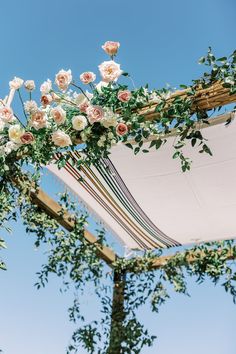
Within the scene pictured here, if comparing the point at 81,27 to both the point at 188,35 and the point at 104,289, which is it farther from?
the point at 104,289

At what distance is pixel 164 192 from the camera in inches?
180

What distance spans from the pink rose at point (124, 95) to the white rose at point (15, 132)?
68 cm

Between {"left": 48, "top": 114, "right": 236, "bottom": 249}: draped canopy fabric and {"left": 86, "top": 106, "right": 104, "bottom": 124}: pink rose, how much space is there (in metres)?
0.86

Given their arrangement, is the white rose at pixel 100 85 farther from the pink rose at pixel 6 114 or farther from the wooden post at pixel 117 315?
the wooden post at pixel 117 315

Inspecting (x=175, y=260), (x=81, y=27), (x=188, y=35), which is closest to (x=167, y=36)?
(x=188, y=35)

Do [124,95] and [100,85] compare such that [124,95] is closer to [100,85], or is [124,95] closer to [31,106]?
[100,85]

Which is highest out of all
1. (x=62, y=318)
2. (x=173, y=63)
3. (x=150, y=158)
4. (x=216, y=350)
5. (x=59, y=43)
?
(x=59, y=43)

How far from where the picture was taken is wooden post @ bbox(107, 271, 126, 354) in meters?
5.52

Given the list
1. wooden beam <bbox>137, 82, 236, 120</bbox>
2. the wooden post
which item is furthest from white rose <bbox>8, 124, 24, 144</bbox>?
the wooden post

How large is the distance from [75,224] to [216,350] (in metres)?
2.38

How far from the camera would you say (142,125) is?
8.67 ft

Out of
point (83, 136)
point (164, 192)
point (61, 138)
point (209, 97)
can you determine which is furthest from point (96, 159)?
point (164, 192)

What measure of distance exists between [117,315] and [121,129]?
159 inches

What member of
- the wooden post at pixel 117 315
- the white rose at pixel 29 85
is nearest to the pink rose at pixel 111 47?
the white rose at pixel 29 85
